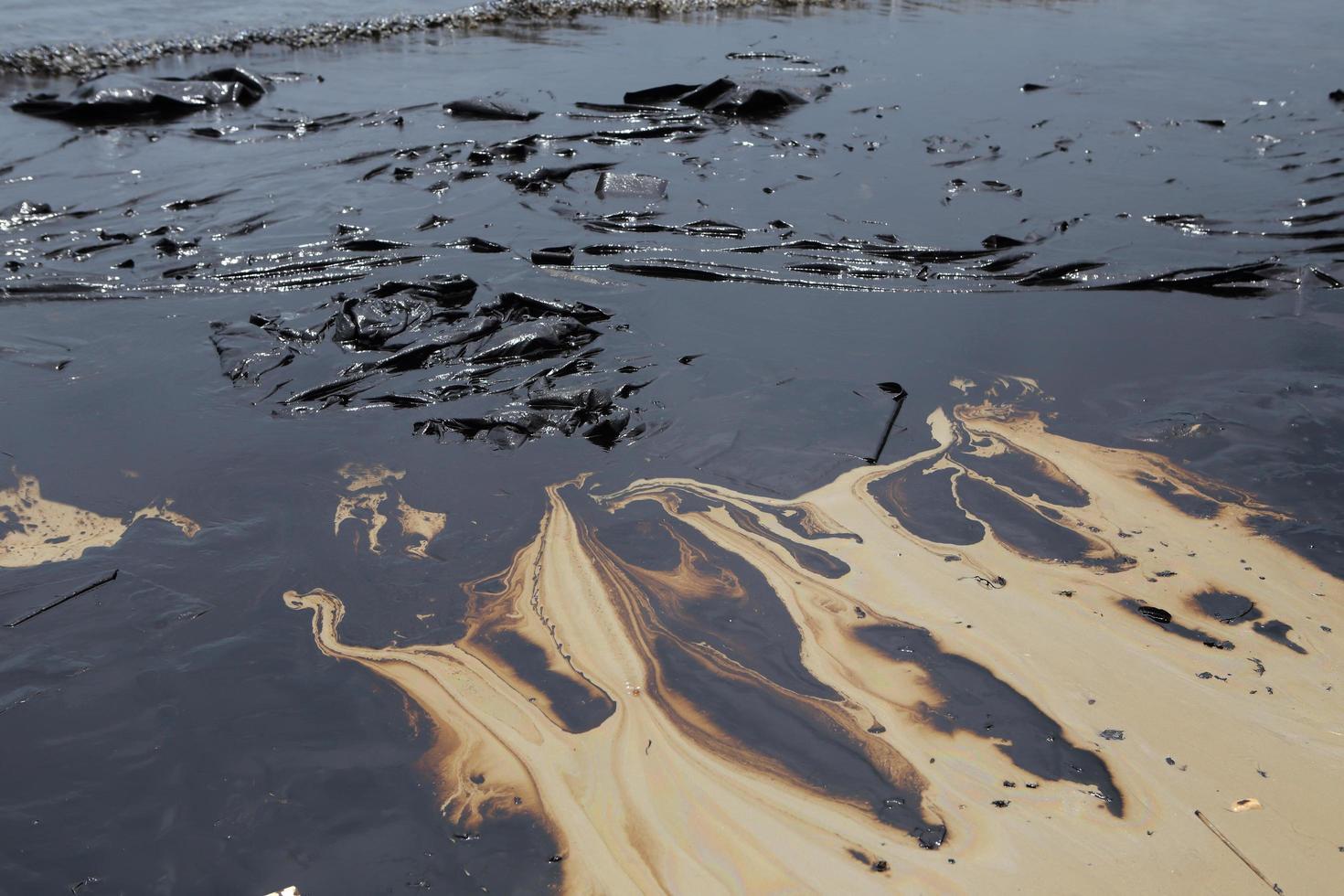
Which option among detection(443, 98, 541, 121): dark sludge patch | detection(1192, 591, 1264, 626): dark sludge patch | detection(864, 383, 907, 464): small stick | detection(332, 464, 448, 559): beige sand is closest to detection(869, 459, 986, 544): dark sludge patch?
detection(864, 383, 907, 464): small stick

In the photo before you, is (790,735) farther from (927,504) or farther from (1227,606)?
(1227,606)

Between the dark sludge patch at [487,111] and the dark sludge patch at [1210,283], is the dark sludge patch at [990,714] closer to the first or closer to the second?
the dark sludge patch at [1210,283]

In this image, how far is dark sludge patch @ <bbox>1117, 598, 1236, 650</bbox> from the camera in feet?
8.52

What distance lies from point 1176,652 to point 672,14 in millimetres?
9029

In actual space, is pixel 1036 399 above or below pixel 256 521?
above

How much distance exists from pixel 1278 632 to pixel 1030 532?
714 mm

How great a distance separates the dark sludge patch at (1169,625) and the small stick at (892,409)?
0.95 metres

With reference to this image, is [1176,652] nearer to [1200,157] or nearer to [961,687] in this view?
[961,687]

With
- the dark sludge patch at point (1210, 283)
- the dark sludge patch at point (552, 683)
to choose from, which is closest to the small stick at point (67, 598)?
the dark sludge patch at point (552, 683)

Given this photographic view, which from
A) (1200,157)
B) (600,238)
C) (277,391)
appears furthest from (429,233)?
(1200,157)

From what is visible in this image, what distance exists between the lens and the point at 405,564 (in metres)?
2.91

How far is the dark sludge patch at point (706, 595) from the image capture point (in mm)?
2604

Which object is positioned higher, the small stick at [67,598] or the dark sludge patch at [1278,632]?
the dark sludge patch at [1278,632]

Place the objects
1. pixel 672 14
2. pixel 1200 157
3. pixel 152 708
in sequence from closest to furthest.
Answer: pixel 152 708, pixel 1200 157, pixel 672 14
